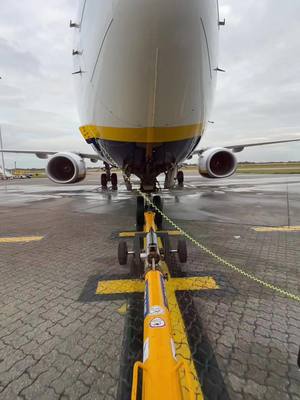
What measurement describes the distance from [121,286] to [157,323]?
164 cm

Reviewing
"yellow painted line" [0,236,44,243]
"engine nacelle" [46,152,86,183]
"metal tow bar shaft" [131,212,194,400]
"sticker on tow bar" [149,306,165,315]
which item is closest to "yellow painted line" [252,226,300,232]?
"metal tow bar shaft" [131,212,194,400]

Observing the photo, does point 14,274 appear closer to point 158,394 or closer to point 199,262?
point 199,262

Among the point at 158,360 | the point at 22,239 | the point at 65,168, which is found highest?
the point at 65,168

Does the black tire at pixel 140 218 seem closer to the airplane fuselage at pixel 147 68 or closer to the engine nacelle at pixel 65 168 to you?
the airplane fuselage at pixel 147 68

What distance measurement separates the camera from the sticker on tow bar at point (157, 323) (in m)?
A: 1.76

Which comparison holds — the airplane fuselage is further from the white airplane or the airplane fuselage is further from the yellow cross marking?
the yellow cross marking

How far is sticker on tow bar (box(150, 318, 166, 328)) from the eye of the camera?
5.77ft

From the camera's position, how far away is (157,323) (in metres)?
1.78

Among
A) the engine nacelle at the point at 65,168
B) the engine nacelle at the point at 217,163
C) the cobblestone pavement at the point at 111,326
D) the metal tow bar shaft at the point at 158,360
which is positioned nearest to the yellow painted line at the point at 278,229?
the cobblestone pavement at the point at 111,326

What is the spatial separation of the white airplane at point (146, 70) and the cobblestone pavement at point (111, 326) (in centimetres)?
216

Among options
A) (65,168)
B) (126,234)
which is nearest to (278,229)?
(126,234)

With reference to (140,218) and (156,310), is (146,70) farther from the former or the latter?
(140,218)

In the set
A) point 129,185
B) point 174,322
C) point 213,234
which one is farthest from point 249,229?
point 174,322

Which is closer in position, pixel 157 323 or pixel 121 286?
pixel 157 323
